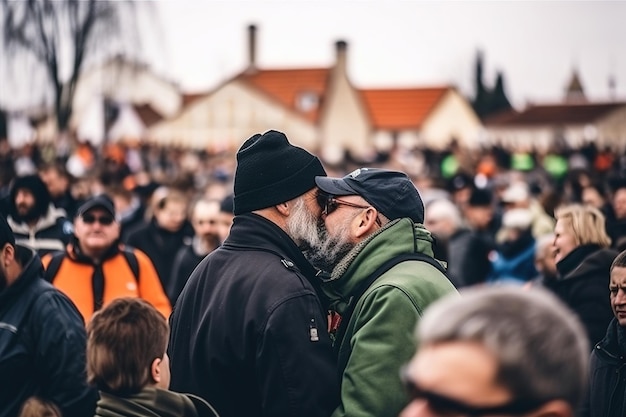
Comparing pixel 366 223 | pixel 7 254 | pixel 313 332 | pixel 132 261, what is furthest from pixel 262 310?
pixel 132 261

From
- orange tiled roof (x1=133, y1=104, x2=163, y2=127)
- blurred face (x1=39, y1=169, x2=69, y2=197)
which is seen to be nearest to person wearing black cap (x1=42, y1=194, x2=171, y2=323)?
blurred face (x1=39, y1=169, x2=69, y2=197)

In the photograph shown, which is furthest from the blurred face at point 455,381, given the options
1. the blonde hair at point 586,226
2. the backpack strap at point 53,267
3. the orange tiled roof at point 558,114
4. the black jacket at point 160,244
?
the orange tiled roof at point 558,114

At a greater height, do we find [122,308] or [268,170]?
[268,170]

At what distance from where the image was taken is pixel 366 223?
13.7ft

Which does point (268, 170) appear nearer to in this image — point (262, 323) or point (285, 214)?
point (285, 214)

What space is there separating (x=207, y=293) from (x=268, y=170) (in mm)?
555

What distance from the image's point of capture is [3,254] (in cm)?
471

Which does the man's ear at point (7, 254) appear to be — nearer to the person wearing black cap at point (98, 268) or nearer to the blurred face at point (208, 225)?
the person wearing black cap at point (98, 268)

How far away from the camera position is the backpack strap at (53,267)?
6.73 meters

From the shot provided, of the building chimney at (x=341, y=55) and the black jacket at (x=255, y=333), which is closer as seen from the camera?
the black jacket at (x=255, y=333)

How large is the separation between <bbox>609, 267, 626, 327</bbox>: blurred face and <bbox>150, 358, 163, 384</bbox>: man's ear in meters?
2.27

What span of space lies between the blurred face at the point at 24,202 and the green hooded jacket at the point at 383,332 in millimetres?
4665

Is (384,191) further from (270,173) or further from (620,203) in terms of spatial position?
(620,203)

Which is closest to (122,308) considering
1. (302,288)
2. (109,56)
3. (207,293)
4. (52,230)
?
(207,293)
